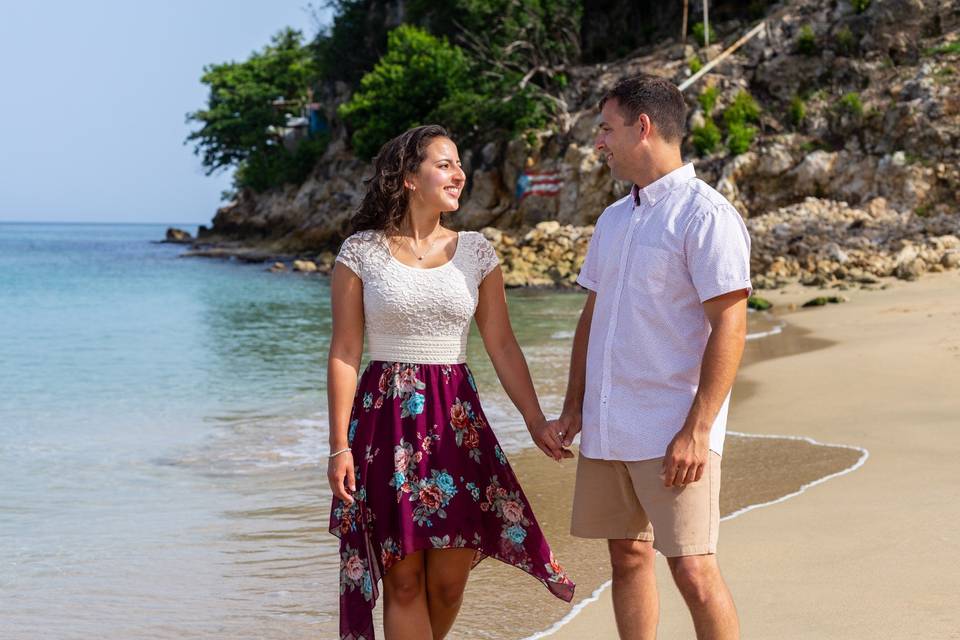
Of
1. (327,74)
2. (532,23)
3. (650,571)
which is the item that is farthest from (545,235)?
(650,571)

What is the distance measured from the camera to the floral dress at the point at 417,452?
3.04 metres

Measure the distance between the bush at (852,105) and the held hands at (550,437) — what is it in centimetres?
2571

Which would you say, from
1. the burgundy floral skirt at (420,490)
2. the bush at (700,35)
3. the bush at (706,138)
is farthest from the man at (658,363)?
the bush at (700,35)

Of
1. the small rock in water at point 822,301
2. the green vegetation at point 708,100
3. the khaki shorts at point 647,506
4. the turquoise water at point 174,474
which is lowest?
the turquoise water at point 174,474

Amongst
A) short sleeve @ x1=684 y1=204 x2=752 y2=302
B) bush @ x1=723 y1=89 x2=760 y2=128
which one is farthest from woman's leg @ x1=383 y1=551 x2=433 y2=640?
bush @ x1=723 y1=89 x2=760 y2=128

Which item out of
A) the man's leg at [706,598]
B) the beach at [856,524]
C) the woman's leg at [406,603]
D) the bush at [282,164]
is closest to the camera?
the man's leg at [706,598]

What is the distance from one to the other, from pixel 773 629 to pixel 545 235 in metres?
25.2

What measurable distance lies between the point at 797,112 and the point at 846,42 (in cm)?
286

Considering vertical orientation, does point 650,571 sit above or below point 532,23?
below

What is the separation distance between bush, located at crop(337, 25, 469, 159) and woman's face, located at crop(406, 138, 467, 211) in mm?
32093

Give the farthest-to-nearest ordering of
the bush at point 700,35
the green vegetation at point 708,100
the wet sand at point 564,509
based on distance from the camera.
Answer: the bush at point 700,35 → the green vegetation at point 708,100 → the wet sand at point 564,509

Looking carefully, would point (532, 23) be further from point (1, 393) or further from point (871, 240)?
point (1, 393)

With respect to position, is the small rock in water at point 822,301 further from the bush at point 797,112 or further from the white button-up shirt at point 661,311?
the white button-up shirt at point 661,311

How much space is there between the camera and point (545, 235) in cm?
2853
